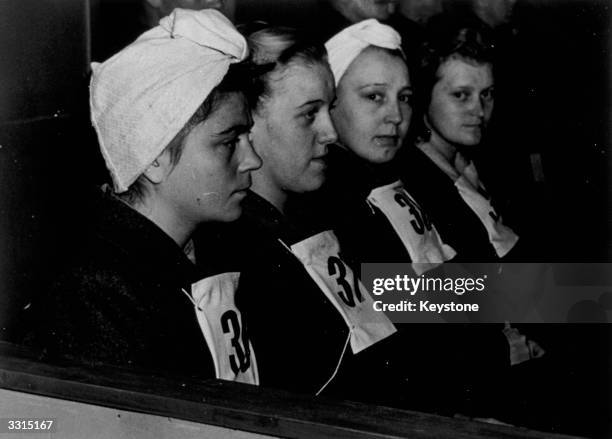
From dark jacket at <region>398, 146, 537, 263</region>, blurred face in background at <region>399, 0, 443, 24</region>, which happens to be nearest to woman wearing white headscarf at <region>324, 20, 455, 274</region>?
dark jacket at <region>398, 146, 537, 263</region>

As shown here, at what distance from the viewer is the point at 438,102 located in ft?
8.76

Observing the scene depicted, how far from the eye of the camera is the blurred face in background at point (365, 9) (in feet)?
8.20

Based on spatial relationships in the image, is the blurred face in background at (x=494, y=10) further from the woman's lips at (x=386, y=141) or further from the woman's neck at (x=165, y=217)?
the woman's neck at (x=165, y=217)

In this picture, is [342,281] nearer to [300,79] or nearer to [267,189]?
[267,189]

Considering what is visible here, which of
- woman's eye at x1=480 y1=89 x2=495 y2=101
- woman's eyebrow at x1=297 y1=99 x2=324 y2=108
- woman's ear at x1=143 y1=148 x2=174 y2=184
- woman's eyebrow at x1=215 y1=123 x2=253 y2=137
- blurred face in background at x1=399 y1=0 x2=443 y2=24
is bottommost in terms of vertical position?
woman's eye at x1=480 y1=89 x2=495 y2=101

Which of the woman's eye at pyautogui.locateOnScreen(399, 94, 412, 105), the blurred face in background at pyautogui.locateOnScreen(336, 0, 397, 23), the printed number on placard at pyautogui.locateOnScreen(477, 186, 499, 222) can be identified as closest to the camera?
the woman's eye at pyautogui.locateOnScreen(399, 94, 412, 105)

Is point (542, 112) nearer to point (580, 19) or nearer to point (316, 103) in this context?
point (580, 19)

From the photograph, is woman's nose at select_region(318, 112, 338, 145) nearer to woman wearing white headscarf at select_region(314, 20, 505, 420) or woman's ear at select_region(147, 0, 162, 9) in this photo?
woman wearing white headscarf at select_region(314, 20, 505, 420)

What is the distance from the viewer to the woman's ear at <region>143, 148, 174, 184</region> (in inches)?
62.9

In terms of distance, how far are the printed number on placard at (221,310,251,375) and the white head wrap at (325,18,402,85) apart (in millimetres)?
877

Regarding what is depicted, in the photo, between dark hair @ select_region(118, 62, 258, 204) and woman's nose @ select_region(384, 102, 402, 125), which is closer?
dark hair @ select_region(118, 62, 258, 204)

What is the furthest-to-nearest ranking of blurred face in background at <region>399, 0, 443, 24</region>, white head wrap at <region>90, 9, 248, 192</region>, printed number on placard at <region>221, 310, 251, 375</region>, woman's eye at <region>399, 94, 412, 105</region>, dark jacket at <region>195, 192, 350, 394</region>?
blurred face in background at <region>399, 0, 443, 24</region>, woman's eye at <region>399, 94, 412, 105</region>, dark jacket at <region>195, 192, 350, 394</region>, printed number on placard at <region>221, 310, 251, 375</region>, white head wrap at <region>90, 9, 248, 192</region>

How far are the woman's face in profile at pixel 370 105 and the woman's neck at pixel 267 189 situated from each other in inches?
18.0
